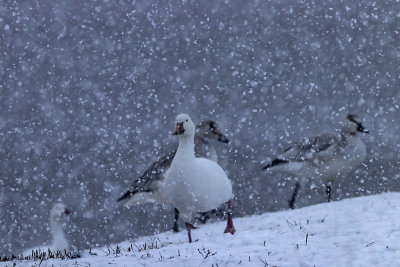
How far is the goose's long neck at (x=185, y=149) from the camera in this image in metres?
9.04

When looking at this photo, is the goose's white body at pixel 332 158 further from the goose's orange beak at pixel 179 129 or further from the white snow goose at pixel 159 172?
the goose's orange beak at pixel 179 129

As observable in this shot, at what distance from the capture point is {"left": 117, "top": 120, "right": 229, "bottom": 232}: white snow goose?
12.8 meters

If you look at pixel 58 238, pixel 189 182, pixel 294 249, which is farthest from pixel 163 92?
pixel 294 249

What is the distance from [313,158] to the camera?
1372 centimetres

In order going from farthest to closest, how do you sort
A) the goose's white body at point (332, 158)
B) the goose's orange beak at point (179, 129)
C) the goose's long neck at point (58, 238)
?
1. the goose's white body at point (332, 158)
2. the goose's long neck at point (58, 238)
3. the goose's orange beak at point (179, 129)

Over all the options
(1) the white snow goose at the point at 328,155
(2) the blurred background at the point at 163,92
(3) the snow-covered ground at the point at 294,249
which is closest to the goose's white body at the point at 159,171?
(1) the white snow goose at the point at 328,155

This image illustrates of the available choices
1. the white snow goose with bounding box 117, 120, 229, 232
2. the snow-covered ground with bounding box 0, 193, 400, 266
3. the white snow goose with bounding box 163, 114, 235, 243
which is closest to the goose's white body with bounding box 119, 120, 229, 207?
the white snow goose with bounding box 117, 120, 229, 232

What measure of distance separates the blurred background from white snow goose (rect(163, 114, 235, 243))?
28.3 metres

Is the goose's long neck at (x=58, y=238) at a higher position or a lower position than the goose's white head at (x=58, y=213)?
lower

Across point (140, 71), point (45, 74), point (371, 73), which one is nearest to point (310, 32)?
point (371, 73)

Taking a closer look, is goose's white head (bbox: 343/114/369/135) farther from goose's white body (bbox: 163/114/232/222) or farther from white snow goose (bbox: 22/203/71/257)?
white snow goose (bbox: 22/203/71/257)

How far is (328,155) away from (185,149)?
221 inches

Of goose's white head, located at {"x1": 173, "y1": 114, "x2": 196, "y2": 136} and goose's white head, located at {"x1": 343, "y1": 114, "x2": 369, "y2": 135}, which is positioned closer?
goose's white head, located at {"x1": 173, "y1": 114, "x2": 196, "y2": 136}

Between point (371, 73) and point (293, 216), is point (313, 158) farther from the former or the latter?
point (371, 73)
